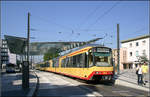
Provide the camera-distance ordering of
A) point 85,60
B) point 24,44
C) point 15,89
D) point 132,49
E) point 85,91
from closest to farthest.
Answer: point 85,91 < point 15,89 < point 24,44 < point 85,60 < point 132,49

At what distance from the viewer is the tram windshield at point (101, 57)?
1438cm

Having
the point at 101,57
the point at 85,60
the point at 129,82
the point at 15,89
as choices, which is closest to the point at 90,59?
the point at 85,60

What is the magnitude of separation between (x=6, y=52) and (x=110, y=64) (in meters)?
113

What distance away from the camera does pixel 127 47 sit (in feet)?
223

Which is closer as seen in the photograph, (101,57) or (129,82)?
(101,57)

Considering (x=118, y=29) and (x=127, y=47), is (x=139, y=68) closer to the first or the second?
(x=118, y=29)

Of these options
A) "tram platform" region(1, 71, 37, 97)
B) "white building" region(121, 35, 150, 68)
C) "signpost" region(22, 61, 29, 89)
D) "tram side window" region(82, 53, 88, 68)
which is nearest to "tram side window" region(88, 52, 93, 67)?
"tram side window" region(82, 53, 88, 68)

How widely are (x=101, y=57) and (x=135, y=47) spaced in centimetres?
5182

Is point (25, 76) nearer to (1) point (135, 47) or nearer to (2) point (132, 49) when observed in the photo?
(1) point (135, 47)

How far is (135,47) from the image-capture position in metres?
63.4

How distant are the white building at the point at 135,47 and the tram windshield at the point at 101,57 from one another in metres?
43.8

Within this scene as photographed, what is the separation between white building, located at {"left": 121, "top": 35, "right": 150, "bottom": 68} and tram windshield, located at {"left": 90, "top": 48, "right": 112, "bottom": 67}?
43.8 m

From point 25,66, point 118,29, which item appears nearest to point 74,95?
point 25,66

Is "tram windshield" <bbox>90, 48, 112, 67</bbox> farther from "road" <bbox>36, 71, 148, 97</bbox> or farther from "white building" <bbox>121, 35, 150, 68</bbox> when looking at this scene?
"white building" <bbox>121, 35, 150, 68</bbox>
